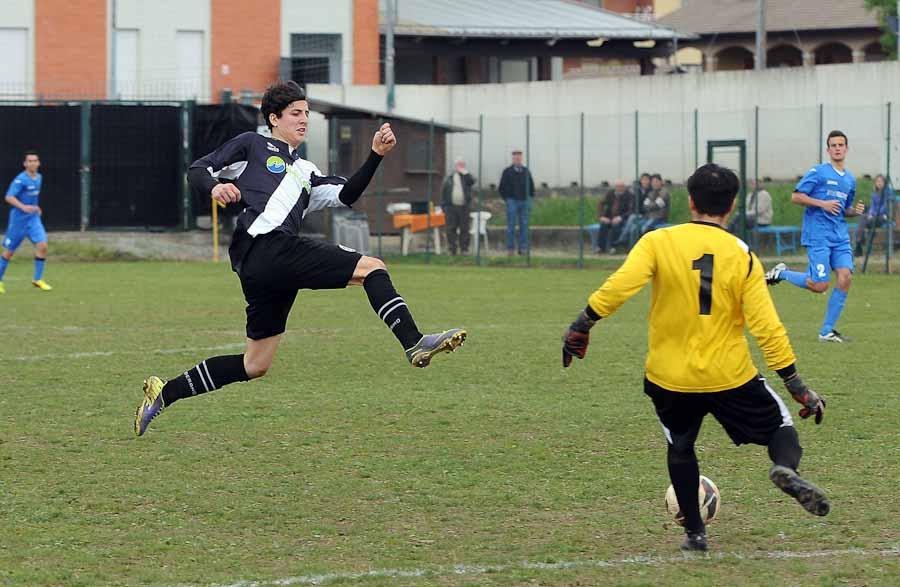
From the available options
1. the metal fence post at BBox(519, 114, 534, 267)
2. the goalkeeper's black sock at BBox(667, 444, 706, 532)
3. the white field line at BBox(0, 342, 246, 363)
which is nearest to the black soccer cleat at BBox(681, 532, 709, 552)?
the goalkeeper's black sock at BBox(667, 444, 706, 532)

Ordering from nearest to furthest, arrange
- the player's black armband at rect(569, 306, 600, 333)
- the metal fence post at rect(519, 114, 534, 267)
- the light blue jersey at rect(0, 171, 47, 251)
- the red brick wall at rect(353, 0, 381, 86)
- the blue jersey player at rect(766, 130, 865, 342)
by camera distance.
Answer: the player's black armband at rect(569, 306, 600, 333)
the blue jersey player at rect(766, 130, 865, 342)
the light blue jersey at rect(0, 171, 47, 251)
the metal fence post at rect(519, 114, 534, 267)
the red brick wall at rect(353, 0, 381, 86)

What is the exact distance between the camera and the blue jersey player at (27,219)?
1998 cm

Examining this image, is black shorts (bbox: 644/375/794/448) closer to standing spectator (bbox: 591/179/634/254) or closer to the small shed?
standing spectator (bbox: 591/179/634/254)

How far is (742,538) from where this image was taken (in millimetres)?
6156

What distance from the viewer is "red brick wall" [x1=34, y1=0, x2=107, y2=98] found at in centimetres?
3866

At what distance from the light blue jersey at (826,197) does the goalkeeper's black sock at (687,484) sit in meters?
7.64

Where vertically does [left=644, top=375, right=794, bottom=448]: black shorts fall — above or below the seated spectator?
below

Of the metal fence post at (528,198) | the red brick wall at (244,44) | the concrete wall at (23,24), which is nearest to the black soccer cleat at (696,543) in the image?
the metal fence post at (528,198)

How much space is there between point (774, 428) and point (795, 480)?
1.07 feet

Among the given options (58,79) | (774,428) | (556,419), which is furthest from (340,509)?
(58,79)

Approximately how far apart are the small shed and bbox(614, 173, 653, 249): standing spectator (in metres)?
3.88

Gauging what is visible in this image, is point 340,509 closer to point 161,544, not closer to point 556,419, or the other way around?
point 161,544

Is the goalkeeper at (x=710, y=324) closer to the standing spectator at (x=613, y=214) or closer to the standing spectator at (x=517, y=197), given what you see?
the standing spectator at (x=613, y=214)

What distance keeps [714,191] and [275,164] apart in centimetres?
271
